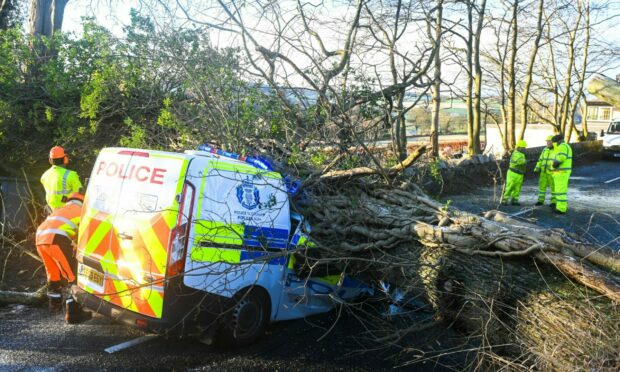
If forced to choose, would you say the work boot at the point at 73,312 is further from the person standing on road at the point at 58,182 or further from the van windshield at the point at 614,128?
the van windshield at the point at 614,128

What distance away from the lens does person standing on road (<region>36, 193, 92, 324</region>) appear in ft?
18.0

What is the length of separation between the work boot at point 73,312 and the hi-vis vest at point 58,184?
1.62 meters

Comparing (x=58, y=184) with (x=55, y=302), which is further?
(x=58, y=184)

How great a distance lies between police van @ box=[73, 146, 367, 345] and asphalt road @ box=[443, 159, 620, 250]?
3647 millimetres

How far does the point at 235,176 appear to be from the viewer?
4.64 m

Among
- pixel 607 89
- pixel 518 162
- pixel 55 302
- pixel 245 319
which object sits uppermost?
pixel 607 89

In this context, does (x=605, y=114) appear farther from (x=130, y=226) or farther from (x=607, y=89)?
(x=130, y=226)

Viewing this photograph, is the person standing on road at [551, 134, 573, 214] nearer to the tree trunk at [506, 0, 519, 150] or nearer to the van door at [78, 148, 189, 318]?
the van door at [78, 148, 189, 318]

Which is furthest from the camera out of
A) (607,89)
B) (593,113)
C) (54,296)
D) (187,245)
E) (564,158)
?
(593,113)

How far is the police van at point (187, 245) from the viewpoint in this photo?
13.8 feet

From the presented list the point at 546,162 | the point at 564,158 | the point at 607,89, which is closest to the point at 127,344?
the point at 607,89

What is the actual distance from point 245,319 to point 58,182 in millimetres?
3159

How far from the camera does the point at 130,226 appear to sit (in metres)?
4.36

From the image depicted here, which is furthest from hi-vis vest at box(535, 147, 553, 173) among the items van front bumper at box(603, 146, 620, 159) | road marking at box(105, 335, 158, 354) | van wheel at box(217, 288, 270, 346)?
van front bumper at box(603, 146, 620, 159)
